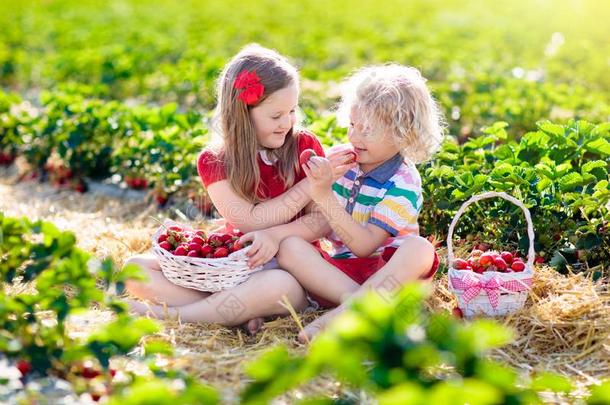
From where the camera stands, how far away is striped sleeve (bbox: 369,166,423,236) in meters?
3.61

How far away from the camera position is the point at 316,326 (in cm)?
338

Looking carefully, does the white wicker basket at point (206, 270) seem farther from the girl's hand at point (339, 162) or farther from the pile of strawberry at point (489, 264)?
the pile of strawberry at point (489, 264)

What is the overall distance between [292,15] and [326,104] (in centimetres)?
830

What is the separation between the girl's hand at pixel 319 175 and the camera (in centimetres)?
348

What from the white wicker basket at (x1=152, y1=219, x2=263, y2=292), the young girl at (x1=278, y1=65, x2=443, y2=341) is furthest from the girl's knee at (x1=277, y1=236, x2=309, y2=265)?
the white wicker basket at (x1=152, y1=219, x2=263, y2=292)

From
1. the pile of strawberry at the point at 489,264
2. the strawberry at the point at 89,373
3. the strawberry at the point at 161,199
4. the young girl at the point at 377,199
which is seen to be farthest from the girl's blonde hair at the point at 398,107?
the strawberry at the point at 161,199

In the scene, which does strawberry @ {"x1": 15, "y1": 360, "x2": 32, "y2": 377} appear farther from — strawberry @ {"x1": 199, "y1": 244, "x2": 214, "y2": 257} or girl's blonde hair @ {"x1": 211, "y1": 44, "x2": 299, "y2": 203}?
girl's blonde hair @ {"x1": 211, "y1": 44, "x2": 299, "y2": 203}

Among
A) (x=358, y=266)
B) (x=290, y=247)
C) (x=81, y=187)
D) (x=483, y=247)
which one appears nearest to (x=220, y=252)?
(x=290, y=247)

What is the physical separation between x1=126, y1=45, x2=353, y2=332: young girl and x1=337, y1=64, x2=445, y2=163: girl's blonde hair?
246mm

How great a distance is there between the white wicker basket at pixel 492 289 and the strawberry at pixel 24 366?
170 centimetres

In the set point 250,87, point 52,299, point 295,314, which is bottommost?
point 295,314

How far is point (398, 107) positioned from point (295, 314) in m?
0.98

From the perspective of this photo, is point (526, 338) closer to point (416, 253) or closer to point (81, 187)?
point (416, 253)

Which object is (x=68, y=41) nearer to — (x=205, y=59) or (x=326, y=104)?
(x=205, y=59)
